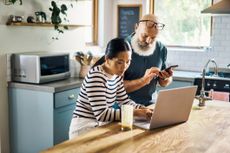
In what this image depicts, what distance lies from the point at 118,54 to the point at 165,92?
334 millimetres

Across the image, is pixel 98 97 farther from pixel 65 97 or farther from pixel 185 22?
pixel 185 22

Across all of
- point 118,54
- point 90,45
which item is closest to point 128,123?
point 118,54

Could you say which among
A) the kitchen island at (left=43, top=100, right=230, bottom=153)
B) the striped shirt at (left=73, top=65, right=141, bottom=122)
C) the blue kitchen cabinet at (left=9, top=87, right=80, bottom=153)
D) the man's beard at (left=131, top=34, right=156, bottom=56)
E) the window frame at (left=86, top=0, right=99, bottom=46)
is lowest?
the blue kitchen cabinet at (left=9, top=87, right=80, bottom=153)

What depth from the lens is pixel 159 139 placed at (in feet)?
5.99

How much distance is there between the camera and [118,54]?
6.44ft

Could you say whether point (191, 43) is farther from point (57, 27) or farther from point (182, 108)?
point (182, 108)

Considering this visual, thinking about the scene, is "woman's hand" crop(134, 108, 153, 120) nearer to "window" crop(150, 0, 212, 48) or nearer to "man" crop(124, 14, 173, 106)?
"man" crop(124, 14, 173, 106)

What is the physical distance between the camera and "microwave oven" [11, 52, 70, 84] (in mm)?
3455

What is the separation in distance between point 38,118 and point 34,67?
1.64 ft

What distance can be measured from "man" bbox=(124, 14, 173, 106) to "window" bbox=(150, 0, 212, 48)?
7.29ft

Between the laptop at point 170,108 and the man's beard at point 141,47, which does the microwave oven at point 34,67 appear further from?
the laptop at point 170,108

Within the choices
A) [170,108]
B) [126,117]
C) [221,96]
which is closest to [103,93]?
[126,117]

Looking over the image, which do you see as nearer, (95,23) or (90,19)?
(90,19)

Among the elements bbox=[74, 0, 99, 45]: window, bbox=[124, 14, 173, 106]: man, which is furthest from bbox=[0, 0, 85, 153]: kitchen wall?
bbox=[124, 14, 173, 106]: man
